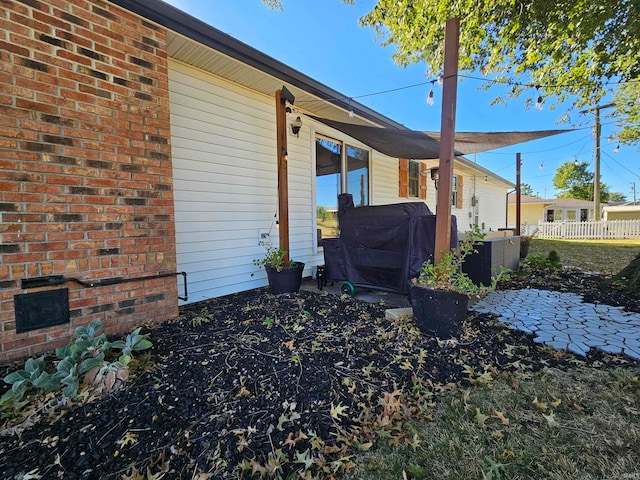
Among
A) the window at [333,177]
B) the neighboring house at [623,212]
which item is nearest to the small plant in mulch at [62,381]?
the window at [333,177]

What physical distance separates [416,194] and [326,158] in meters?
4.01

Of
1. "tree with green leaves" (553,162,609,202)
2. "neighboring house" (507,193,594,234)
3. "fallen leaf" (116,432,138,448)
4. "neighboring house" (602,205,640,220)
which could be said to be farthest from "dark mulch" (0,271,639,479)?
"tree with green leaves" (553,162,609,202)

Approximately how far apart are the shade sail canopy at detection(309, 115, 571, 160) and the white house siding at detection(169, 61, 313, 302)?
99 centimetres

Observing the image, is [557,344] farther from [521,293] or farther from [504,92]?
[504,92]

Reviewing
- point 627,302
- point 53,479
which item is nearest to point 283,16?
point 53,479

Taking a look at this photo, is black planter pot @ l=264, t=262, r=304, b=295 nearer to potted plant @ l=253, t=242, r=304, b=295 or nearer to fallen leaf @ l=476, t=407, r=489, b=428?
potted plant @ l=253, t=242, r=304, b=295

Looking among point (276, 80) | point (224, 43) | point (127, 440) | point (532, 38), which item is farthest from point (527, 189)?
point (127, 440)

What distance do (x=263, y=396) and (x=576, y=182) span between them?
1948 inches

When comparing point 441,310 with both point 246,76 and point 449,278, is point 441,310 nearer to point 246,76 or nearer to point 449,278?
point 449,278

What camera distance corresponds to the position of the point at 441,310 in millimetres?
2389

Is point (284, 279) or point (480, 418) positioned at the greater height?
point (284, 279)

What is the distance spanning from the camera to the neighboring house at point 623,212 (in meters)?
23.6

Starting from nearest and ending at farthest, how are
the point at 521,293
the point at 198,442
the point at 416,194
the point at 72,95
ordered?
the point at 198,442
the point at 72,95
the point at 521,293
the point at 416,194

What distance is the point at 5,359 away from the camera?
5.97 ft
